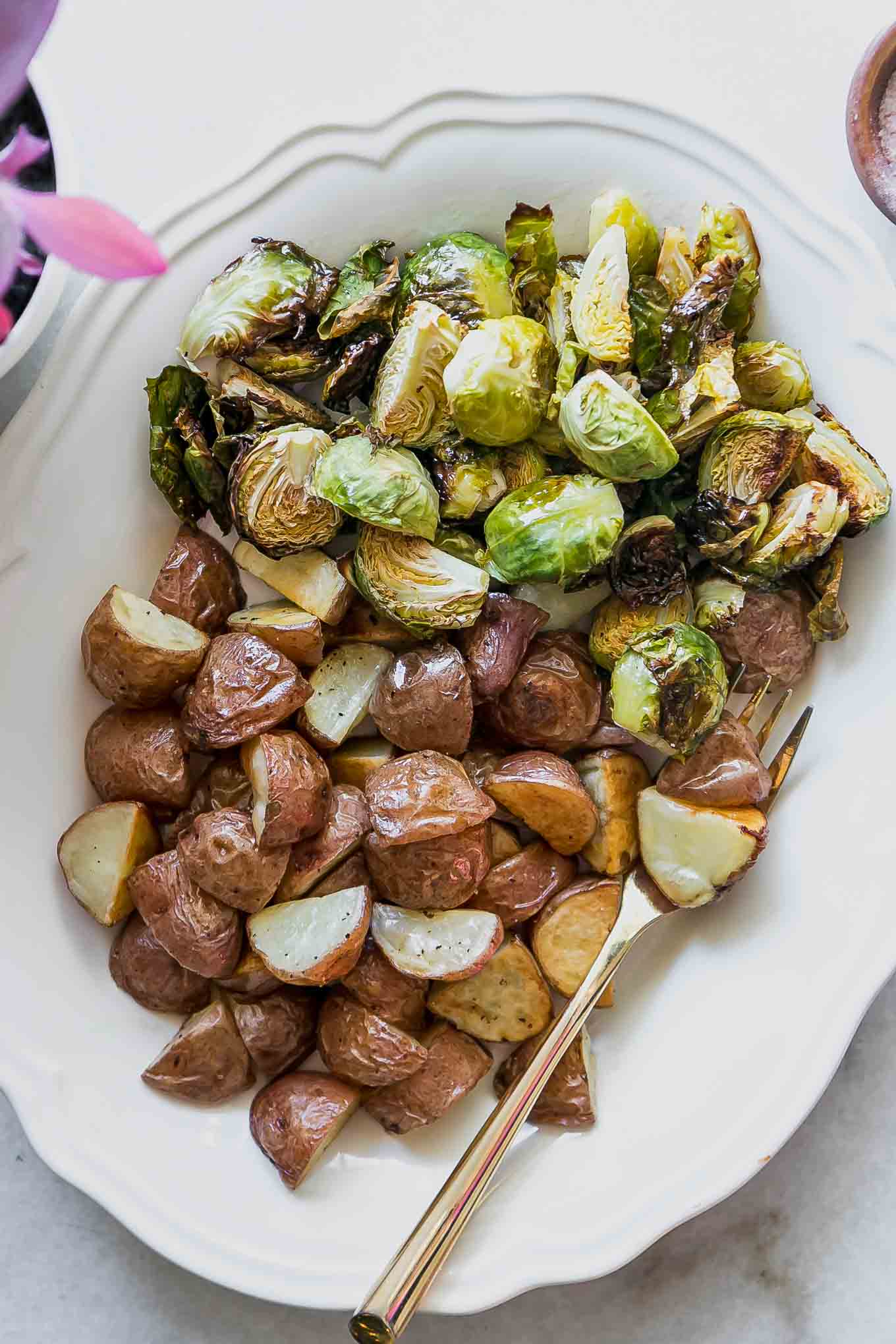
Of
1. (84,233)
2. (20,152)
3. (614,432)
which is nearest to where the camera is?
(84,233)

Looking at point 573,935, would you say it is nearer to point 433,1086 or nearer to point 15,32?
point 433,1086

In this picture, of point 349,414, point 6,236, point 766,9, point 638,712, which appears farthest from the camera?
point 766,9

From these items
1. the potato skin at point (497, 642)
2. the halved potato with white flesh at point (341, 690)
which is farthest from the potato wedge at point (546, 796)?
the halved potato with white flesh at point (341, 690)

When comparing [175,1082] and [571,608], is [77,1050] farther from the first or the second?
[571,608]

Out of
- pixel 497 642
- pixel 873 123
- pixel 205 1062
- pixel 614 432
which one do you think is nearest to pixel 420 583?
pixel 497 642

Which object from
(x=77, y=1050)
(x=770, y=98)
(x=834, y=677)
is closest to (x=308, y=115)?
(x=770, y=98)

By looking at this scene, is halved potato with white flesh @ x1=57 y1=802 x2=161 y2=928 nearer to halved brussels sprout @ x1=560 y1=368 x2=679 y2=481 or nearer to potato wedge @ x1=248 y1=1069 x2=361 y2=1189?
potato wedge @ x1=248 y1=1069 x2=361 y2=1189
